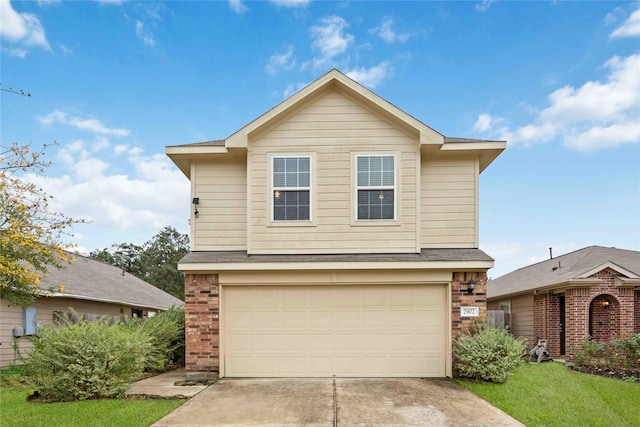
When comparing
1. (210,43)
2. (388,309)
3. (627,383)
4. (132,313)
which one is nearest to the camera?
(627,383)

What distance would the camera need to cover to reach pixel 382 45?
1484 centimetres

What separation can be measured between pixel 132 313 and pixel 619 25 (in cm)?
2162

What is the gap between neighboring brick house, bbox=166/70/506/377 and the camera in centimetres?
855

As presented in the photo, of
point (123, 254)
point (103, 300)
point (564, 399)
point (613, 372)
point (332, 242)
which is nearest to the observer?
point (564, 399)

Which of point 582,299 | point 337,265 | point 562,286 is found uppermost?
point 337,265

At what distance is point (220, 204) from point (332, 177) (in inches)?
102

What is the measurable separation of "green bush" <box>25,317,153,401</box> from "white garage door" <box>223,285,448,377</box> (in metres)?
2.07

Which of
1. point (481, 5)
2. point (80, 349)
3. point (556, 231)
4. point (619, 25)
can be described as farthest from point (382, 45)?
point (80, 349)

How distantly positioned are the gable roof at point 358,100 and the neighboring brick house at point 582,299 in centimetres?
604

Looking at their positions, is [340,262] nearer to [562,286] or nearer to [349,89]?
[349,89]

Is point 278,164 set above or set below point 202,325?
above

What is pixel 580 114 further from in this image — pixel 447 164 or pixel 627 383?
pixel 627 383

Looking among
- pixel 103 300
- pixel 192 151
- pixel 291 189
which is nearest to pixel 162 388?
pixel 291 189

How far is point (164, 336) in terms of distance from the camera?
9844 mm
